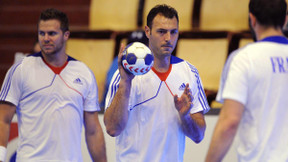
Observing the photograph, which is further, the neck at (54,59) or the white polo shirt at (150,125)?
the neck at (54,59)

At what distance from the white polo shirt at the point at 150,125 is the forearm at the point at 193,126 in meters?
0.07

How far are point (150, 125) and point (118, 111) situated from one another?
0.34 metres

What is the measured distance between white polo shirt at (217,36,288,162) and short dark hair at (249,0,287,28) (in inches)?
5.5

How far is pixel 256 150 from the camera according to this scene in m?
3.48

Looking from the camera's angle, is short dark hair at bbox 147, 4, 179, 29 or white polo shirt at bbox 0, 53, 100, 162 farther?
white polo shirt at bbox 0, 53, 100, 162

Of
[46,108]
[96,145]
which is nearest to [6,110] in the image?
[46,108]

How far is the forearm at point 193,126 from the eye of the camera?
441 cm

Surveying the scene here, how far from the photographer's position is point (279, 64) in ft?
11.5

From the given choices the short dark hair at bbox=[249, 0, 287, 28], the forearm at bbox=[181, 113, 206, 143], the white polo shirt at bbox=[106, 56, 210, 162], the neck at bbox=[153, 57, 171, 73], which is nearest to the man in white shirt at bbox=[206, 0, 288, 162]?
the short dark hair at bbox=[249, 0, 287, 28]

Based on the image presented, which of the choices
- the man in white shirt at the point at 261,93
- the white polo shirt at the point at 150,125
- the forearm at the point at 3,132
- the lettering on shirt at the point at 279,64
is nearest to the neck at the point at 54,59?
the forearm at the point at 3,132

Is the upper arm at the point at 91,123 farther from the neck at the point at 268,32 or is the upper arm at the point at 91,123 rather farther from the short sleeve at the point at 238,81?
the neck at the point at 268,32

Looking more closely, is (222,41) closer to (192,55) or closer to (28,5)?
(192,55)

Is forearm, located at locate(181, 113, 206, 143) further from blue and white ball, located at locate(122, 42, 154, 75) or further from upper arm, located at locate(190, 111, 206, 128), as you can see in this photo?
blue and white ball, located at locate(122, 42, 154, 75)

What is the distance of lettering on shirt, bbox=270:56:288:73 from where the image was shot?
137 inches
